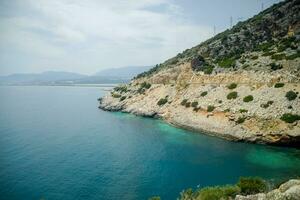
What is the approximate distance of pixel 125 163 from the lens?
4628cm

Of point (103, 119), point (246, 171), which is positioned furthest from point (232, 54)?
point (246, 171)

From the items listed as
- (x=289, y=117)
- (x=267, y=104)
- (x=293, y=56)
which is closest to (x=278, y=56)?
(x=293, y=56)

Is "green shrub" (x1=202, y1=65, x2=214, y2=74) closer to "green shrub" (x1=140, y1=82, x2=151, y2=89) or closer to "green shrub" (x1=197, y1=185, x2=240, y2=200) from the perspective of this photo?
"green shrub" (x1=140, y1=82, x2=151, y2=89)

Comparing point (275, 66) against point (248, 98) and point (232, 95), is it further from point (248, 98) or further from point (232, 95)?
point (232, 95)

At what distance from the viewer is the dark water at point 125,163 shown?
Answer: 121 feet

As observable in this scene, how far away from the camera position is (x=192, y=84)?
83625 millimetres

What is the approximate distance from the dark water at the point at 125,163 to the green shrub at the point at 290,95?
38.7 feet

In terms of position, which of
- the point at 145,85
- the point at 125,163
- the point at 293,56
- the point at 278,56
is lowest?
the point at 125,163

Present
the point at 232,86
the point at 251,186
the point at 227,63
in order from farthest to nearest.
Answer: the point at 227,63, the point at 232,86, the point at 251,186

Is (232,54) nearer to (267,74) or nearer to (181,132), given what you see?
(267,74)

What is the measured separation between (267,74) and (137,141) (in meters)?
33.3

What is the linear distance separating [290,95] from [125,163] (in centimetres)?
3472

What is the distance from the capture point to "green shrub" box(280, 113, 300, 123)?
5072 centimetres

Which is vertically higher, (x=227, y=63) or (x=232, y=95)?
(x=227, y=63)
